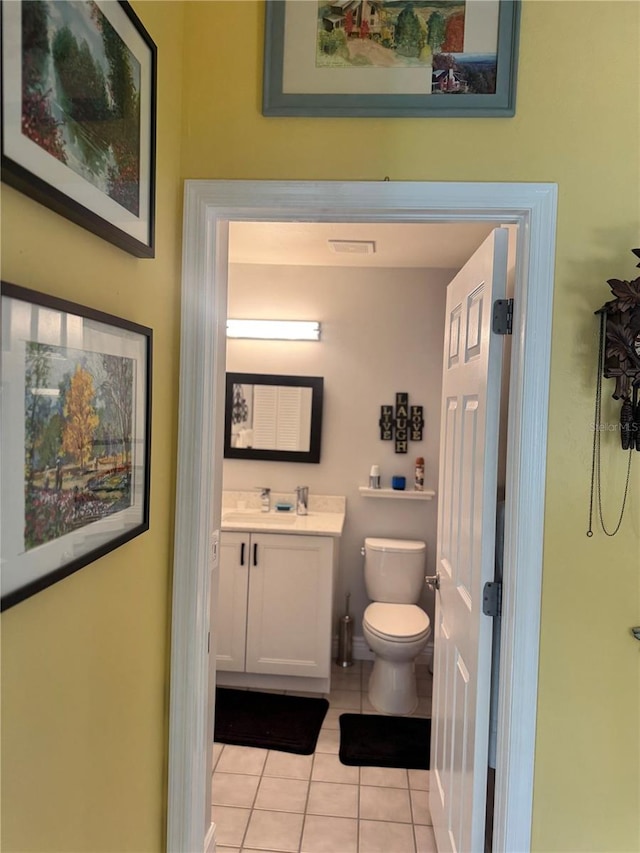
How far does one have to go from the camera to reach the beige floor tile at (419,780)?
2.30 metres

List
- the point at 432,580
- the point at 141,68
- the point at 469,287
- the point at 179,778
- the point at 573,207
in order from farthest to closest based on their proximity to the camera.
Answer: the point at 432,580
the point at 469,287
the point at 179,778
the point at 573,207
the point at 141,68

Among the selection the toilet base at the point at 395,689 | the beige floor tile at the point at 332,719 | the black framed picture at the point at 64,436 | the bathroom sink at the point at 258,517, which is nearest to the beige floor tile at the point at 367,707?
the toilet base at the point at 395,689

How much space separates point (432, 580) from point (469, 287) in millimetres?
1054

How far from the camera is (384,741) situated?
8.46 ft

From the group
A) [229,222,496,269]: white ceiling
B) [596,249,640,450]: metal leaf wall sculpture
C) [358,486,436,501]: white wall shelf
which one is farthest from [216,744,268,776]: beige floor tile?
[229,222,496,269]: white ceiling

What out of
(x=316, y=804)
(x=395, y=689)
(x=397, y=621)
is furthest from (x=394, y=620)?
(x=316, y=804)

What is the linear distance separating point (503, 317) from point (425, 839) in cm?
191

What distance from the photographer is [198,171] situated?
142 centimetres

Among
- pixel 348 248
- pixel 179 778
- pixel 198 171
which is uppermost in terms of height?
pixel 348 248

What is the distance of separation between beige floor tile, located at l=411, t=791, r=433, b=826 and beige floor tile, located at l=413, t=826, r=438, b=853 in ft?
0.10

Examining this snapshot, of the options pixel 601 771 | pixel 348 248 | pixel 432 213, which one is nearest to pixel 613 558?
pixel 601 771

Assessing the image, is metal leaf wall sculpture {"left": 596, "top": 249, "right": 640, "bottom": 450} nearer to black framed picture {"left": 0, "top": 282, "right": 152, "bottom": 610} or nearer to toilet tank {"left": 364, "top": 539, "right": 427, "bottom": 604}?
black framed picture {"left": 0, "top": 282, "right": 152, "bottom": 610}

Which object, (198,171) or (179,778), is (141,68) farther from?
(179,778)

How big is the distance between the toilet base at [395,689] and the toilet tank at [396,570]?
1.38ft
